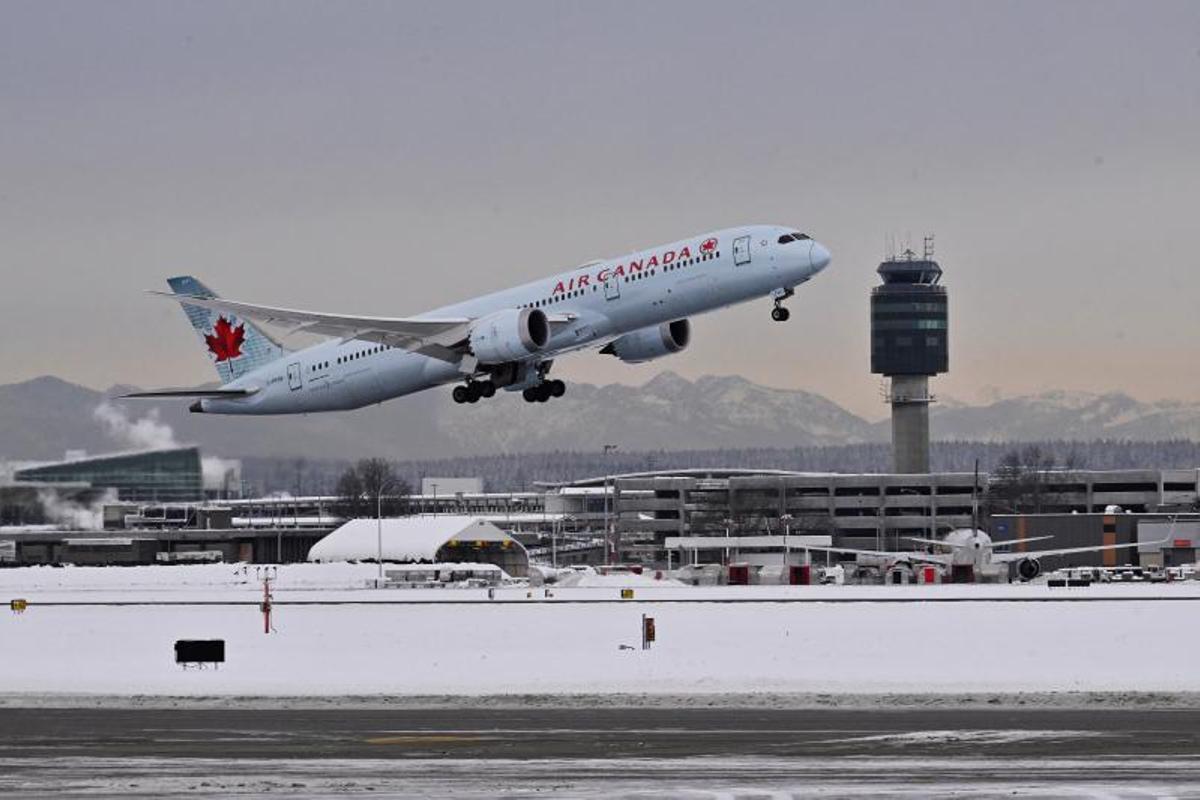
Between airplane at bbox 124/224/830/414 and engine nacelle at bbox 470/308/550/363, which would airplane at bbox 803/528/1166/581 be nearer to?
airplane at bbox 124/224/830/414

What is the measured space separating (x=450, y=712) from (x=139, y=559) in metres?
102

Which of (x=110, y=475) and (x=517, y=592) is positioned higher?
(x=110, y=475)

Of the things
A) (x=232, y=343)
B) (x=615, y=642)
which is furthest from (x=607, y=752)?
(x=232, y=343)

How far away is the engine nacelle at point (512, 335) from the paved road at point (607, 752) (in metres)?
31.9

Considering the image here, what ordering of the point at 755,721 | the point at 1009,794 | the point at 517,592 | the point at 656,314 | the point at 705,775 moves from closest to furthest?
the point at 1009,794 < the point at 705,775 < the point at 755,721 < the point at 656,314 < the point at 517,592

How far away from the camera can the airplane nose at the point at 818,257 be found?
73938mm

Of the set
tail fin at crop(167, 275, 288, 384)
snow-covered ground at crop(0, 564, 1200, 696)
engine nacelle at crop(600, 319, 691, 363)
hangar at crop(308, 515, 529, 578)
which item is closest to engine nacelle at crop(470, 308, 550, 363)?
engine nacelle at crop(600, 319, 691, 363)

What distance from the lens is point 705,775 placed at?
1292 inches

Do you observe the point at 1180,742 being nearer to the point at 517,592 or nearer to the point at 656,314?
the point at 656,314

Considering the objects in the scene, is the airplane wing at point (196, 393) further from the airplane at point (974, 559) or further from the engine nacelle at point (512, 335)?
the airplane at point (974, 559)

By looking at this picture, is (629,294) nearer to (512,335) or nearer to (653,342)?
(512,335)

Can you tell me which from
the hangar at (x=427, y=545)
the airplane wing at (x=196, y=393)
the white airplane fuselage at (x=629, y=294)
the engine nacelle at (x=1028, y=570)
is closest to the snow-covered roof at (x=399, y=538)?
the hangar at (x=427, y=545)

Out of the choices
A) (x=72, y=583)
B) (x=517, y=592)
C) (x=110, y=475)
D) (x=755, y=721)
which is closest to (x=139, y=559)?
(x=110, y=475)

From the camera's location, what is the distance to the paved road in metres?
31.5
